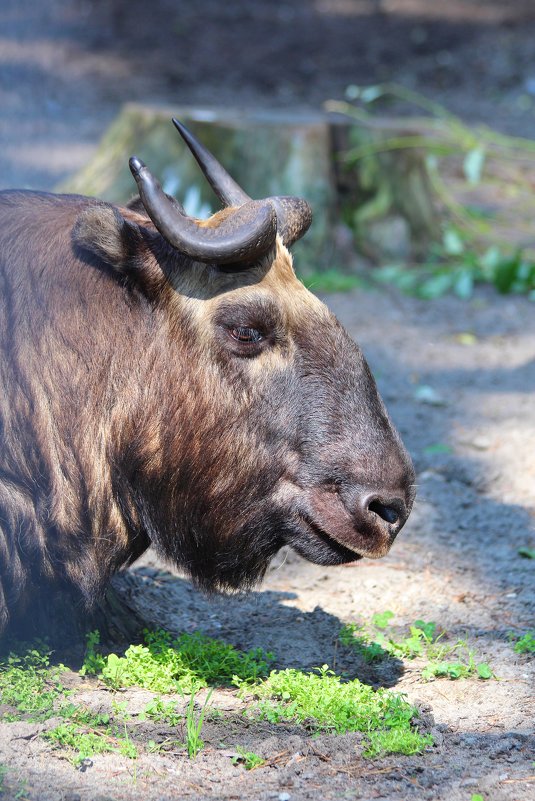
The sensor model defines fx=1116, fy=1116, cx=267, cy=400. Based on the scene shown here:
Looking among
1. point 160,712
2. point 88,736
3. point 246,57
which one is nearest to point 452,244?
point 160,712

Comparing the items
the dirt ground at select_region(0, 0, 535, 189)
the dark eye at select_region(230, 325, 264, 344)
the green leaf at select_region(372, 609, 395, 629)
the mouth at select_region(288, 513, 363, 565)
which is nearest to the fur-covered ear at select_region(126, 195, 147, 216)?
the dark eye at select_region(230, 325, 264, 344)

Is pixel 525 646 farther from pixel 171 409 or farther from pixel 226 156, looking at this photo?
pixel 226 156

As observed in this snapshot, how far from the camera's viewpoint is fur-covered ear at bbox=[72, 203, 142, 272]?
11.7 feet

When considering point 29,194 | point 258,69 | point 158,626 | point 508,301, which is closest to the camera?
point 29,194

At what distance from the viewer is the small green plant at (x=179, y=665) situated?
3.80m

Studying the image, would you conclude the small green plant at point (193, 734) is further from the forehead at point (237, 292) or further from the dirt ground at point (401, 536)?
the forehead at point (237, 292)

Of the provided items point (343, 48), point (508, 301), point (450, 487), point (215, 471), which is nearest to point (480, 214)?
point (508, 301)

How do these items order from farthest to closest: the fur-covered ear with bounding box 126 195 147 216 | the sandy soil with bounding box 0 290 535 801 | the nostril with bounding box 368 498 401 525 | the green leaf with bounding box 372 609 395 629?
1. the green leaf with bounding box 372 609 395 629
2. the fur-covered ear with bounding box 126 195 147 216
3. the nostril with bounding box 368 498 401 525
4. the sandy soil with bounding box 0 290 535 801

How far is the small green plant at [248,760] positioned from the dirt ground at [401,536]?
0.03 m

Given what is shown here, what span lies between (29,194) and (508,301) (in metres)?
5.70

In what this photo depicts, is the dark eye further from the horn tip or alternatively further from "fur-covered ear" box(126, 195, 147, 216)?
"fur-covered ear" box(126, 195, 147, 216)

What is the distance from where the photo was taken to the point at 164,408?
3668 millimetres

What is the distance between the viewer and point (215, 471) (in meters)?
3.68

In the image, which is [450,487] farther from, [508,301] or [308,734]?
[508,301]
